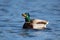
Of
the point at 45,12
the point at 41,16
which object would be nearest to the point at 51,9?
the point at 45,12

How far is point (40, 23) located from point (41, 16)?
2.03 metres

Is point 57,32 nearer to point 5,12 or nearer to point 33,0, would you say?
point 5,12

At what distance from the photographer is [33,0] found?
21.2 m

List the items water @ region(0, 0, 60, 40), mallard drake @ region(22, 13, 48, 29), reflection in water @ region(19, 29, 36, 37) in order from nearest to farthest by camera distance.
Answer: water @ region(0, 0, 60, 40) → reflection in water @ region(19, 29, 36, 37) → mallard drake @ region(22, 13, 48, 29)

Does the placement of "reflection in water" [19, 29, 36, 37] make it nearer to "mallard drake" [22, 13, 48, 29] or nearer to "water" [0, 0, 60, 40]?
"water" [0, 0, 60, 40]

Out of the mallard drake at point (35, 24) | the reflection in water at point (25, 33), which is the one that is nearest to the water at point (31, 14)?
the reflection in water at point (25, 33)

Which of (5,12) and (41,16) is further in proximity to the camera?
(5,12)

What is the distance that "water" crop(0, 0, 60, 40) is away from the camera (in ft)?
41.3

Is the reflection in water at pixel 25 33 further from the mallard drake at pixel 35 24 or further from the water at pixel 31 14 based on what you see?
the mallard drake at pixel 35 24

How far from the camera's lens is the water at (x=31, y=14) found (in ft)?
41.3

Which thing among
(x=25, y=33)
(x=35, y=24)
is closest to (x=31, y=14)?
(x=35, y=24)

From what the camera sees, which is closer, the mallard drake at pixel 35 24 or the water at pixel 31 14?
the water at pixel 31 14

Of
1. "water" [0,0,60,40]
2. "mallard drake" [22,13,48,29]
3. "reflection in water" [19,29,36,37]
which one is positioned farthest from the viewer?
"mallard drake" [22,13,48,29]

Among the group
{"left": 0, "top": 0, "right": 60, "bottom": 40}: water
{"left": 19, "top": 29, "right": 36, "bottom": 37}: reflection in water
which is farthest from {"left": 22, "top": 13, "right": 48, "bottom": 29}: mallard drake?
{"left": 19, "top": 29, "right": 36, "bottom": 37}: reflection in water
